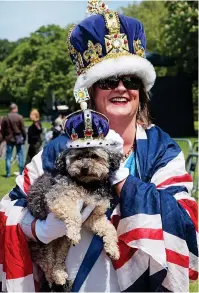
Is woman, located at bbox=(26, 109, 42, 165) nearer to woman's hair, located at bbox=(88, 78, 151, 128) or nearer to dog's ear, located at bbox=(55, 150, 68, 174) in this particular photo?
woman's hair, located at bbox=(88, 78, 151, 128)

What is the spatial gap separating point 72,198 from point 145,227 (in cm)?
37

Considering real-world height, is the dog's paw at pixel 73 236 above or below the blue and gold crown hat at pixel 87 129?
below

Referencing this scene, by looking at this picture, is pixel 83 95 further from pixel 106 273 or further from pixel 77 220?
pixel 106 273

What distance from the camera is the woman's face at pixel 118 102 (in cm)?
239

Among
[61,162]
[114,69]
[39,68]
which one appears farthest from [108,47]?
[39,68]

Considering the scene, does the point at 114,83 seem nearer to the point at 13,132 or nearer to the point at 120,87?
the point at 120,87

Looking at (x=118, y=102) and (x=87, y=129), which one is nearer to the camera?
(x=87, y=129)

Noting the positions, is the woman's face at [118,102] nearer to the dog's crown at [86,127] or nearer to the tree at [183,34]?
the dog's crown at [86,127]

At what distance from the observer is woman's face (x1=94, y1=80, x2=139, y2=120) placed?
239 centimetres

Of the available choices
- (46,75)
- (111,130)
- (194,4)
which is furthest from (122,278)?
(46,75)

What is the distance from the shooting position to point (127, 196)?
2.22 metres

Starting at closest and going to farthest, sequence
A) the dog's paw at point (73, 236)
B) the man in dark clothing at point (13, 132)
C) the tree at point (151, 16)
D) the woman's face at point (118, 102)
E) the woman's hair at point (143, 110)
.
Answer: the dog's paw at point (73, 236) → the woman's face at point (118, 102) → the woman's hair at point (143, 110) → the man in dark clothing at point (13, 132) → the tree at point (151, 16)

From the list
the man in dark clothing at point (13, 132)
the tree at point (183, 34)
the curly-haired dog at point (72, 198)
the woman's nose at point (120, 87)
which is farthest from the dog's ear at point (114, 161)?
the tree at point (183, 34)

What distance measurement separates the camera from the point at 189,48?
→ 79.6 ft
